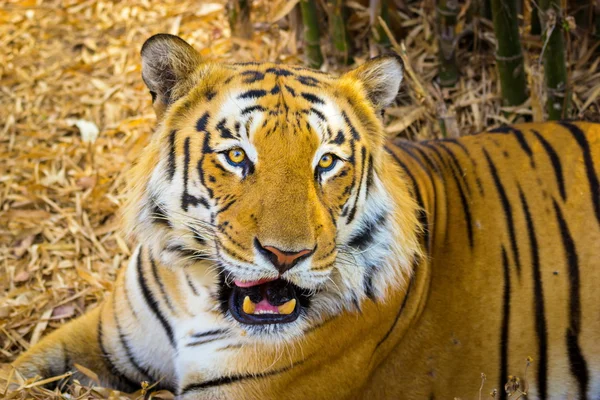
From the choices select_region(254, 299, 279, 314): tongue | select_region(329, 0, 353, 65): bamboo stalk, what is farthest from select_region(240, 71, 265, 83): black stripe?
select_region(329, 0, 353, 65): bamboo stalk

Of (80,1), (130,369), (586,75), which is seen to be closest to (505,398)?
(130,369)

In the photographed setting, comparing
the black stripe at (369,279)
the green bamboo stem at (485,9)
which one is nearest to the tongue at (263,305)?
the black stripe at (369,279)

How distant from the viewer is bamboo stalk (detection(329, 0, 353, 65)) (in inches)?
156

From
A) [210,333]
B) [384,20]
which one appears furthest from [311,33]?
[210,333]

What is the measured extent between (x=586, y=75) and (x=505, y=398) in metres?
1.87

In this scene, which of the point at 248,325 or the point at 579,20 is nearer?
the point at 248,325

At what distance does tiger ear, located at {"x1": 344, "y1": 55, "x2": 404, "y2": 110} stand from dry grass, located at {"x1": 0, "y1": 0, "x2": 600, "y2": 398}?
2.54ft

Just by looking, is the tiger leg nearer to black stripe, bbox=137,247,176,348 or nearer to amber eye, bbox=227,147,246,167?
black stripe, bbox=137,247,176,348

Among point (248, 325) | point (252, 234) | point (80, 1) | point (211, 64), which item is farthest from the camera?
point (80, 1)

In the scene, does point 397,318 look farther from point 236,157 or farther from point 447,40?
point 447,40

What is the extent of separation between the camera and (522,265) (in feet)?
8.39

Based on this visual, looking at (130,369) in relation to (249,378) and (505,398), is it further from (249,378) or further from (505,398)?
(505,398)

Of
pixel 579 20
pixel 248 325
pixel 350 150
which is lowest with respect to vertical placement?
pixel 248 325

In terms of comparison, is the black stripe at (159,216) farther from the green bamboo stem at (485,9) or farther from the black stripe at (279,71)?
the green bamboo stem at (485,9)
